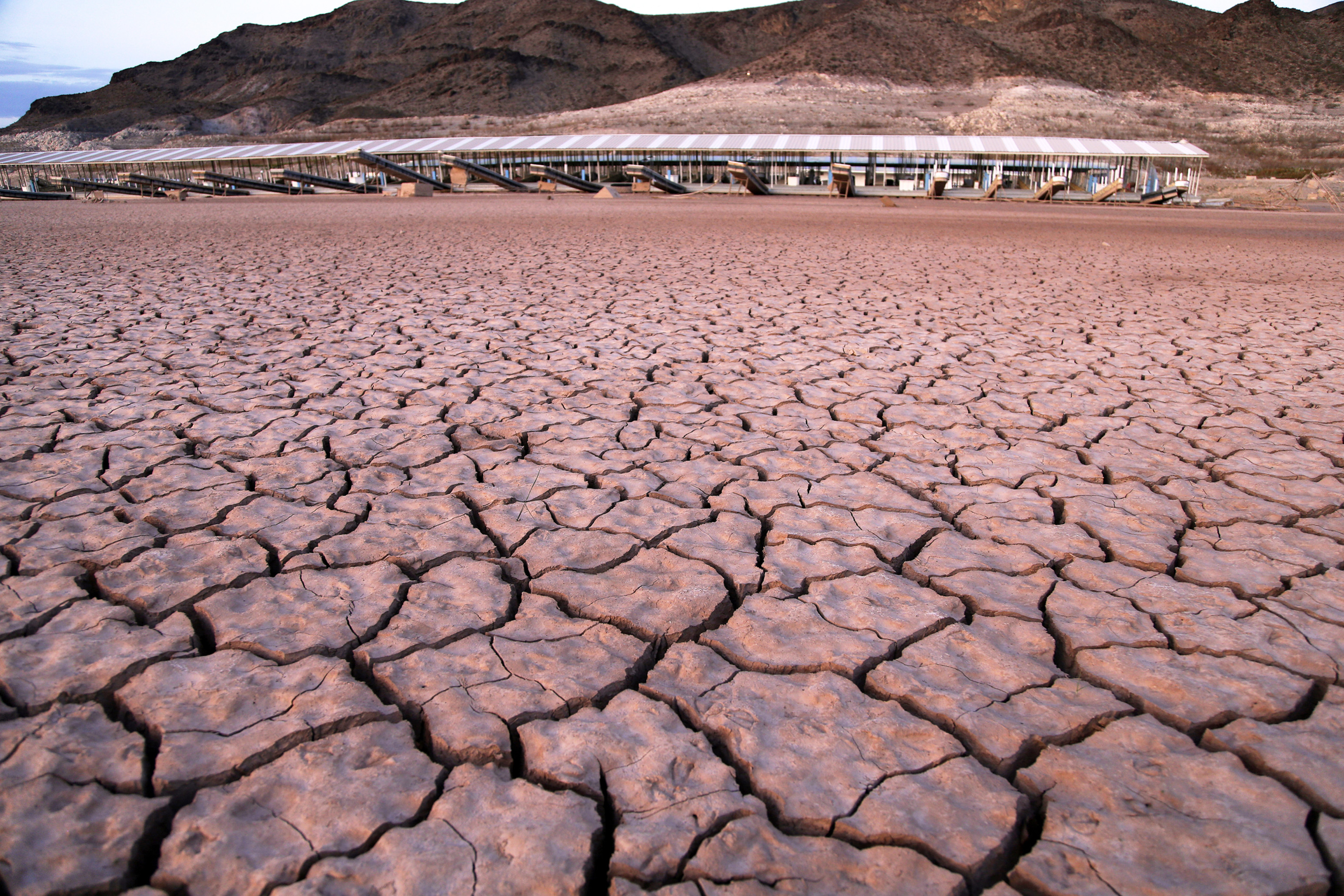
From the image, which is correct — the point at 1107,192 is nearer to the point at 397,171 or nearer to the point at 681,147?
the point at 681,147

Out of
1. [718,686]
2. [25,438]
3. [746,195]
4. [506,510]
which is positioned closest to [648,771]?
[718,686]

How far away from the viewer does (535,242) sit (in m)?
10.5

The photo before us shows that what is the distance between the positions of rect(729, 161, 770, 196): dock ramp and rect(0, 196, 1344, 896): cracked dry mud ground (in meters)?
22.5

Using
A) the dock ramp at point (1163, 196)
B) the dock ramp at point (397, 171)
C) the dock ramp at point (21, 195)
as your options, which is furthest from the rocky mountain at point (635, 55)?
the dock ramp at point (21, 195)

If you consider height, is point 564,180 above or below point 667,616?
above

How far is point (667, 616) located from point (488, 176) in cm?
3051

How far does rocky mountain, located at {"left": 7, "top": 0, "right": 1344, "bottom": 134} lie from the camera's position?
194 feet

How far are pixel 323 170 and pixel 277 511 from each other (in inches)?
1490

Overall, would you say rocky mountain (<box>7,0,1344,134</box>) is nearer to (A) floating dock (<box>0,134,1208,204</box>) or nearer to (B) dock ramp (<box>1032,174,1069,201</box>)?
(A) floating dock (<box>0,134,1208,204</box>)

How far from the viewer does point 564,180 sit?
91.5 feet

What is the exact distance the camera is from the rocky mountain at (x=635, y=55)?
194 ft

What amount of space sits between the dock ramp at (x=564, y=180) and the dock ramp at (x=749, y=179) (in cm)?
486

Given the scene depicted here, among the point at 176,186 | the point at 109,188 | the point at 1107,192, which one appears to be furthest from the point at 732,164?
the point at 109,188

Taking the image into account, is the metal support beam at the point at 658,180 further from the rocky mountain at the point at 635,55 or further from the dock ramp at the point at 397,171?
the rocky mountain at the point at 635,55
